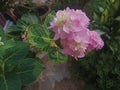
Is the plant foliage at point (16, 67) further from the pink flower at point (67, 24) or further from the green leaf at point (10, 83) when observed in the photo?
the pink flower at point (67, 24)

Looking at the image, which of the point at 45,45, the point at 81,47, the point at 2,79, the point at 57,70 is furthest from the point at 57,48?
the point at 57,70

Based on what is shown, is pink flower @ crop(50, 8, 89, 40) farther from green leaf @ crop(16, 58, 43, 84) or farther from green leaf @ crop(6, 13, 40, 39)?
green leaf @ crop(6, 13, 40, 39)

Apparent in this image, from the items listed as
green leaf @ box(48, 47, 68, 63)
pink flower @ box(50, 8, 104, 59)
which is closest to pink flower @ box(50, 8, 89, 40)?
pink flower @ box(50, 8, 104, 59)

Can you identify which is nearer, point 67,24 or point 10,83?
point 67,24

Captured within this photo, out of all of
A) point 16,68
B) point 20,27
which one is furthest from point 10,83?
point 20,27

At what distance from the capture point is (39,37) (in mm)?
1951

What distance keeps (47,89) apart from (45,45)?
627 millimetres

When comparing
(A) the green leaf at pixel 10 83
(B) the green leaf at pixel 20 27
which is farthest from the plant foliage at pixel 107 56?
(A) the green leaf at pixel 10 83

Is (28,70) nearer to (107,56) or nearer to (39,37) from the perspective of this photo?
(39,37)

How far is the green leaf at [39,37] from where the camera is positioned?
6.34 ft

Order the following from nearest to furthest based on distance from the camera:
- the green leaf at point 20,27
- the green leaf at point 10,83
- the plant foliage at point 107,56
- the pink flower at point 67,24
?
the pink flower at point 67,24 → the green leaf at point 10,83 → the plant foliage at point 107,56 → the green leaf at point 20,27

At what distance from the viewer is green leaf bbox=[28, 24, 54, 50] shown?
1932 millimetres

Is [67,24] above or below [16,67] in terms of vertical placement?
above

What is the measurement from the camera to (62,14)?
1712 mm
